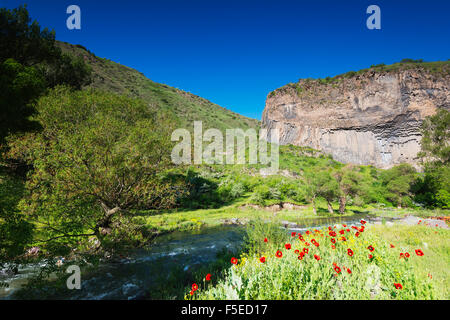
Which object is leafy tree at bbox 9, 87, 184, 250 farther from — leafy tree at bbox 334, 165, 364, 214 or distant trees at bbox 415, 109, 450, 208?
distant trees at bbox 415, 109, 450, 208

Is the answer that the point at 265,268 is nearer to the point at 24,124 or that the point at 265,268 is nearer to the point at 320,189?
the point at 24,124

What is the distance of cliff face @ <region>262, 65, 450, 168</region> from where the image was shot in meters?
74.1

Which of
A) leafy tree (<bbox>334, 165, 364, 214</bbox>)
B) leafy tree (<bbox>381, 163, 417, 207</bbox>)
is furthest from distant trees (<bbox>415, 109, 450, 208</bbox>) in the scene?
leafy tree (<bbox>334, 165, 364, 214</bbox>)

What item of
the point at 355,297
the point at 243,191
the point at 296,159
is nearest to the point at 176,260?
the point at 355,297

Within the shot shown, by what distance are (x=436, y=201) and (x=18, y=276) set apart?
5859 cm

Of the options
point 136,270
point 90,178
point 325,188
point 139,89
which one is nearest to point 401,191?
point 325,188

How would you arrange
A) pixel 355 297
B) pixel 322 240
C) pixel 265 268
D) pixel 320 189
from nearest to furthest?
pixel 355 297
pixel 265 268
pixel 322 240
pixel 320 189

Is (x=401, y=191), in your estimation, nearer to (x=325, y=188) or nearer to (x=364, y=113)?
(x=325, y=188)

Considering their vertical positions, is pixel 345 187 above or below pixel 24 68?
below

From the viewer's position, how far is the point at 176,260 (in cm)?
1300

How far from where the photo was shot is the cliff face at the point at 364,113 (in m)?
74.1

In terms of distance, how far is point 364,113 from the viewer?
8338 cm

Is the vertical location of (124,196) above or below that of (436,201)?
above

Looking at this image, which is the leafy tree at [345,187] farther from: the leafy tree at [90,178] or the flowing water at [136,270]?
the leafy tree at [90,178]
